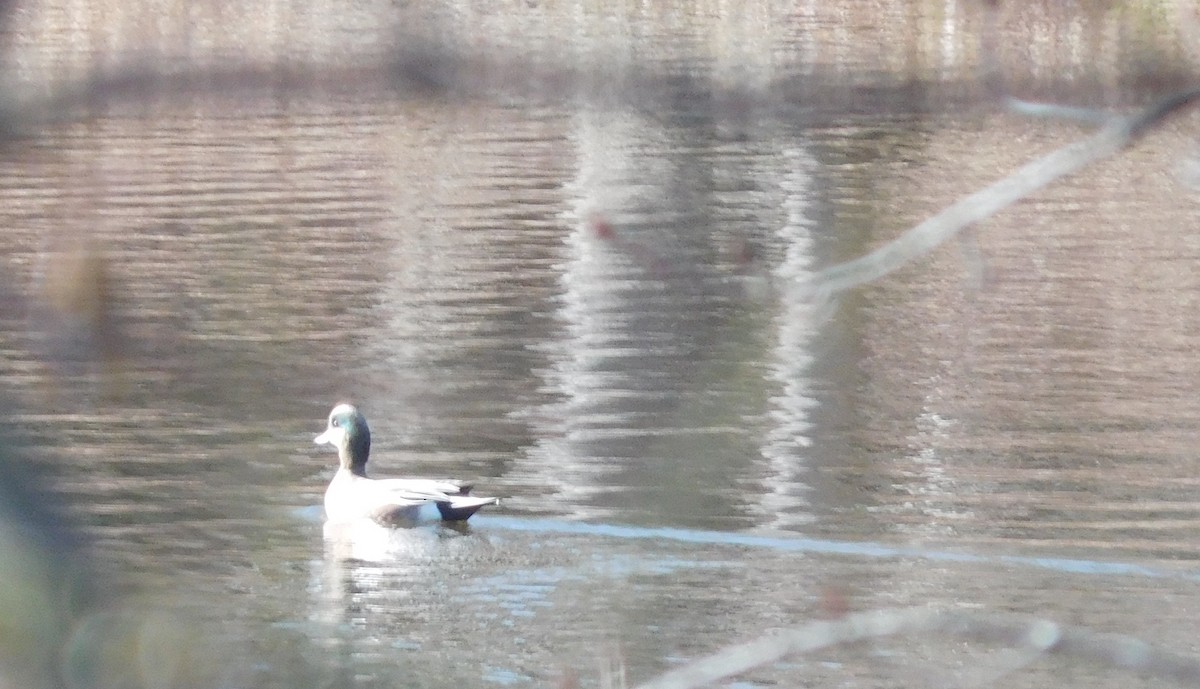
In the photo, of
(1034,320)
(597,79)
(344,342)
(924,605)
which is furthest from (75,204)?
(1034,320)

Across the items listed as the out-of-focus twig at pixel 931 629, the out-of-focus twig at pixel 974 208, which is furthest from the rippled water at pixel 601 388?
the out-of-focus twig at pixel 931 629

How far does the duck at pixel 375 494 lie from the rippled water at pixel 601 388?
0.20 metres

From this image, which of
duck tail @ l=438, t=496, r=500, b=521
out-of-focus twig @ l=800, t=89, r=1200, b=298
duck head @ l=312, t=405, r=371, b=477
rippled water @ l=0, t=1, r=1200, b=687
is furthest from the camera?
duck head @ l=312, t=405, r=371, b=477

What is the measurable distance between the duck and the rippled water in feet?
0.64

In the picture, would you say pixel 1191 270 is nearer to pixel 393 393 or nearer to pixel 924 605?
pixel 924 605

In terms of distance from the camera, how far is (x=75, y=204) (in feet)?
6.74

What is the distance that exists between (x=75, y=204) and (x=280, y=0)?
0.48m

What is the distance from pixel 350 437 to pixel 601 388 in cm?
222

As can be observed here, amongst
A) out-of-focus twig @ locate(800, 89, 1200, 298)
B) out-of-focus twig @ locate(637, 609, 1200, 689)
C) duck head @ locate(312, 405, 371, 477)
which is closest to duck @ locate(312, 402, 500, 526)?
duck head @ locate(312, 405, 371, 477)

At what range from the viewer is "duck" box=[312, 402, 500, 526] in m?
8.79

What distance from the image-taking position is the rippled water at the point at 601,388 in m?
2.03

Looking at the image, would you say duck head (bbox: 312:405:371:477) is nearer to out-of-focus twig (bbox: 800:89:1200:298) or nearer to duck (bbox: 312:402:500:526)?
duck (bbox: 312:402:500:526)

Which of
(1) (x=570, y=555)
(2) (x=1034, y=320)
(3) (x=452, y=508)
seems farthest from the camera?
(2) (x=1034, y=320)

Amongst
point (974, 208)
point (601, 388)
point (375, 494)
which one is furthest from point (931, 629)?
point (601, 388)
